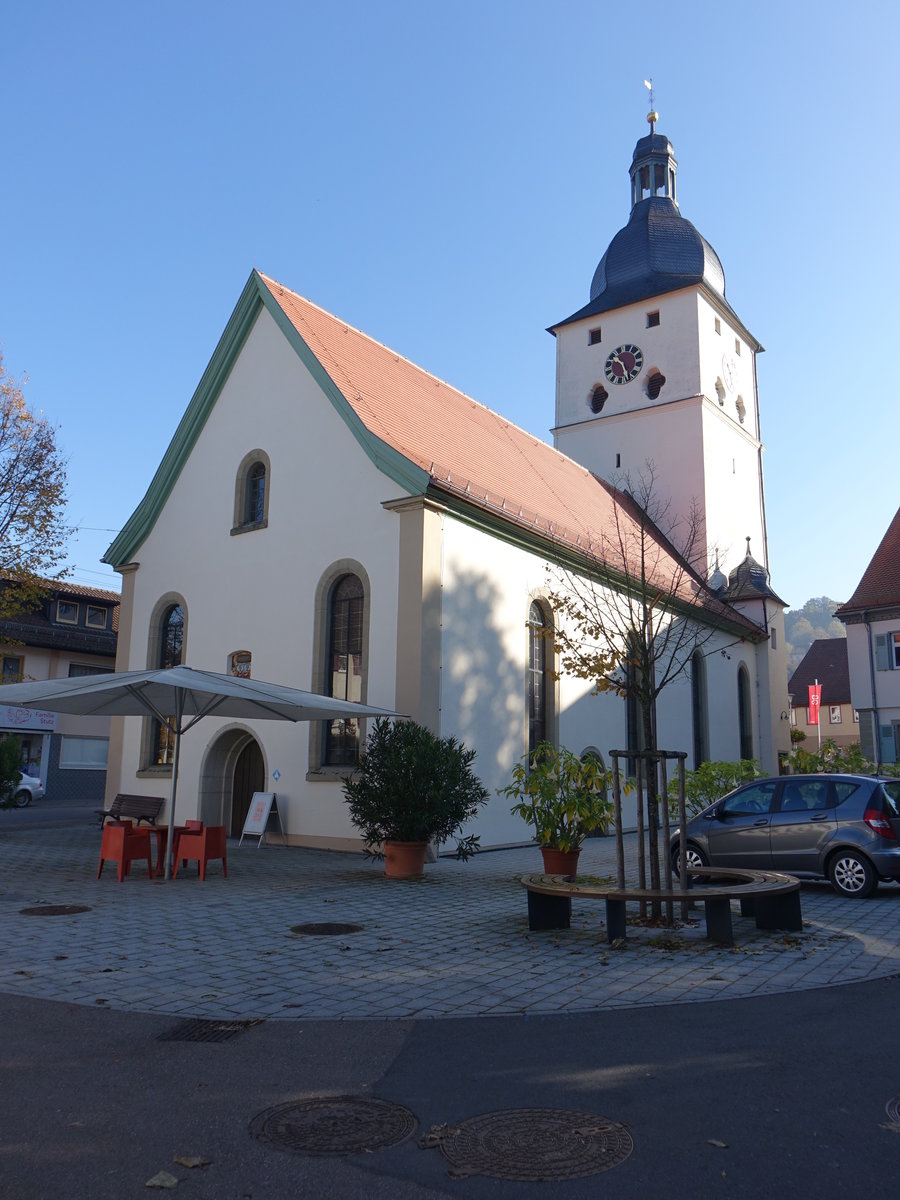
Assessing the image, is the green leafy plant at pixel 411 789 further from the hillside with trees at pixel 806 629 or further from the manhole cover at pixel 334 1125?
the hillside with trees at pixel 806 629

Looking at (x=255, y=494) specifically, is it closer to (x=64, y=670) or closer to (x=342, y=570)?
(x=342, y=570)

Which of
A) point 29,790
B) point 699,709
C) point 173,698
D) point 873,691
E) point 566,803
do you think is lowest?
point 29,790

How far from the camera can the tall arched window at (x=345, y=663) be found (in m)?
17.5

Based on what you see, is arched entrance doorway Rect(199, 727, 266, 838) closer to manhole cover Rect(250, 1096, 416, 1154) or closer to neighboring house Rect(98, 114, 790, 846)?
neighboring house Rect(98, 114, 790, 846)

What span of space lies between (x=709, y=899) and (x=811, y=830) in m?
4.35

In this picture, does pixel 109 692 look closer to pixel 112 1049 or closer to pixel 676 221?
pixel 112 1049

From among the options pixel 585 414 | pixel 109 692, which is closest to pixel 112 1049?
pixel 109 692

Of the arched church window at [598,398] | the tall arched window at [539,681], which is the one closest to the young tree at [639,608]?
the tall arched window at [539,681]

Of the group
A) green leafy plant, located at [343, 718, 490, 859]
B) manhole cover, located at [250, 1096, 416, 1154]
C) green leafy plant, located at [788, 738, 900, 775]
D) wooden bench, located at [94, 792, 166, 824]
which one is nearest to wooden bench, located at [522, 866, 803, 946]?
green leafy plant, located at [343, 718, 490, 859]

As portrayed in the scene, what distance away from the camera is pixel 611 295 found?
121 ft

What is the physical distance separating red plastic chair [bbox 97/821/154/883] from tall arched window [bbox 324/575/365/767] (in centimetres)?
458

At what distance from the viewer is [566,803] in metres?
13.0

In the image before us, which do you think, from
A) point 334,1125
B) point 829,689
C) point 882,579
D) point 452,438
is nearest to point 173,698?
point 452,438

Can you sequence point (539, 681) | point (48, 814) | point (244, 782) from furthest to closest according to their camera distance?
point (48, 814)
point (539, 681)
point (244, 782)
